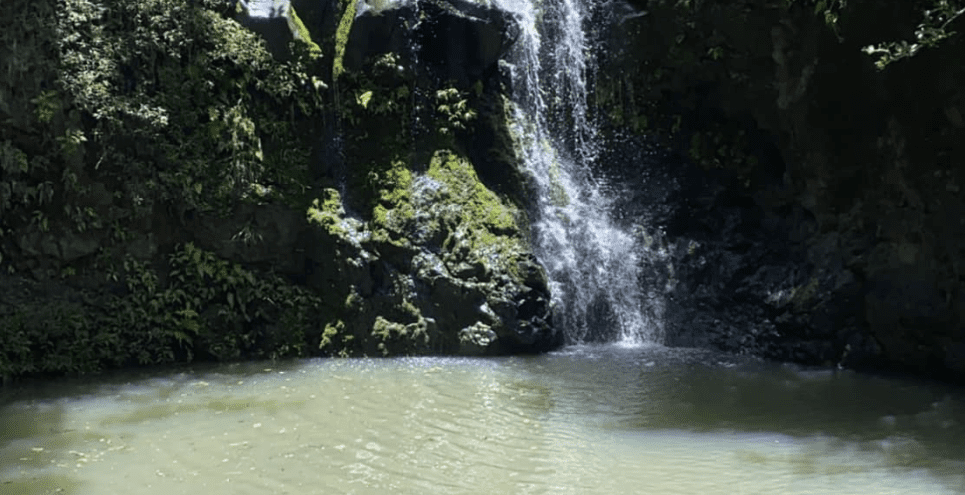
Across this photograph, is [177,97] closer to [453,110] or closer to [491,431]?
[453,110]

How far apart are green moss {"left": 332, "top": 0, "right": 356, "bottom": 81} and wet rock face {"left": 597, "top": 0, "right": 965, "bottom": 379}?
13.8ft

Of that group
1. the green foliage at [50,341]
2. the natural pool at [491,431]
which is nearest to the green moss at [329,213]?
the natural pool at [491,431]

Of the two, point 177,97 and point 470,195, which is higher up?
point 177,97

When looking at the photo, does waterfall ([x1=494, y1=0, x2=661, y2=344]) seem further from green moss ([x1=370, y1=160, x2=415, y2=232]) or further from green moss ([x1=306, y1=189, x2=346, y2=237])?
green moss ([x1=306, y1=189, x2=346, y2=237])

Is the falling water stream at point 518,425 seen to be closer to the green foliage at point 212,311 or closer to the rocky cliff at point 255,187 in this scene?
the green foliage at point 212,311

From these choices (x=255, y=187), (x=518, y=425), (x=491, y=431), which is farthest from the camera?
(x=255, y=187)

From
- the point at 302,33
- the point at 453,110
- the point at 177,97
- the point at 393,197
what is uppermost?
the point at 302,33

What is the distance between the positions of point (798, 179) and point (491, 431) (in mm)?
6140

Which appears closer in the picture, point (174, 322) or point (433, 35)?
point (174, 322)

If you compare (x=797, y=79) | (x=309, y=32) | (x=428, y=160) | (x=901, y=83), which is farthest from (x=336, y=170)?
(x=901, y=83)

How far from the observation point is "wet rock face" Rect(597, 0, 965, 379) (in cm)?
889

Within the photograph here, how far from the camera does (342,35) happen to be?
40.9 feet

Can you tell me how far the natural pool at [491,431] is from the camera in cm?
600

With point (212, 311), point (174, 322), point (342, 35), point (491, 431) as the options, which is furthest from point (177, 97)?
point (491, 431)
